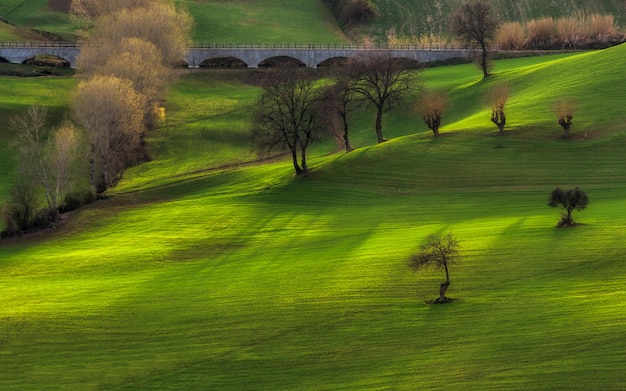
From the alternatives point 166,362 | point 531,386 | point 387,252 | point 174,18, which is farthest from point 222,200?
point 174,18

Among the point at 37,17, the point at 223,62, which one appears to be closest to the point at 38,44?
the point at 37,17

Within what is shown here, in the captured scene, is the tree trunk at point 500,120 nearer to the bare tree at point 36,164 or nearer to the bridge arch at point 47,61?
the bare tree at point 36,164

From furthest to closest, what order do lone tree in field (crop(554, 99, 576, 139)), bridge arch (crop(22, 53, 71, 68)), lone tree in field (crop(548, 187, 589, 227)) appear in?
bridge arch (crop(22, 53, 71, 68))
lone tree in field (crop(554, 99, 576, 139))
lone tree in field (crop(548, 187, 589, 227))

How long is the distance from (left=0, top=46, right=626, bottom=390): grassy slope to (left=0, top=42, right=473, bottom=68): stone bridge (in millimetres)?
57029

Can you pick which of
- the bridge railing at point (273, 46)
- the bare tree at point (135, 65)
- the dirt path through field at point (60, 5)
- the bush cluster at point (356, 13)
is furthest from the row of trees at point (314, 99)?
the dirt path through field at point (60, 5)

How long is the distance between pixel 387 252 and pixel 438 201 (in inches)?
581

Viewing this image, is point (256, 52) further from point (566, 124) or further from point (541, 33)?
point (566, 124)

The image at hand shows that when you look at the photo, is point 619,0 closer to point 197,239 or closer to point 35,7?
point 35,7

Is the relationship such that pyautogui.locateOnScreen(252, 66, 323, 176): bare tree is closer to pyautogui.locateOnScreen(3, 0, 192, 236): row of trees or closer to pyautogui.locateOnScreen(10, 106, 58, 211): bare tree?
pyautogui.locateOnScreen(3, 0, 192, 236): row of trees

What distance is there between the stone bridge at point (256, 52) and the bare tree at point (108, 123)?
45.0 metres

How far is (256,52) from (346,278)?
99.4 metres

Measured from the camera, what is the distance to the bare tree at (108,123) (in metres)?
90.9

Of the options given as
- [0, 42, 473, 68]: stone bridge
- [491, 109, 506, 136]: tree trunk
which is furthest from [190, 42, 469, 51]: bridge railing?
[491, 109, 506, 136]: tree trunk

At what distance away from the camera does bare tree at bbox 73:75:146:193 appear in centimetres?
9088
